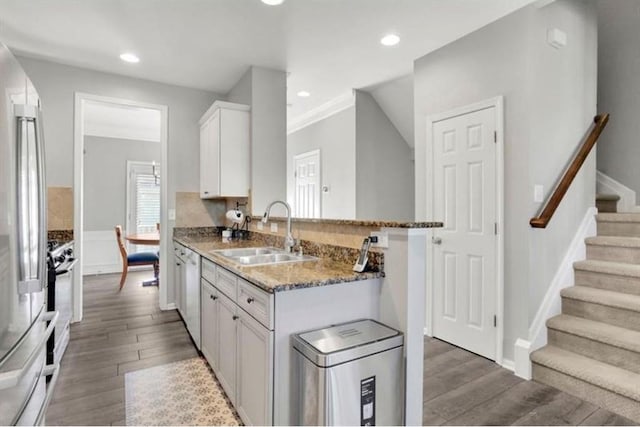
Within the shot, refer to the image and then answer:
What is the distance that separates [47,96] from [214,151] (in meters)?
1.77

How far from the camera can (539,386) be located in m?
2.30

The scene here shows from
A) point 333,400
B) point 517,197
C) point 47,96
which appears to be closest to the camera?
point 333,400

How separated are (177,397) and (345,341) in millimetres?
1376

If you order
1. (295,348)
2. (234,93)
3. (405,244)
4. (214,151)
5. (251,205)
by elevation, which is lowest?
(295,348)

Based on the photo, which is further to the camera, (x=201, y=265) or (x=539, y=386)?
(x=201, y=265)

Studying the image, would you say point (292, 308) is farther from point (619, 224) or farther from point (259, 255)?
point (619, 224)

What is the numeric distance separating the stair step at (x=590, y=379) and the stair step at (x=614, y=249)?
96 cm

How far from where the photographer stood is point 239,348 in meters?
1.86

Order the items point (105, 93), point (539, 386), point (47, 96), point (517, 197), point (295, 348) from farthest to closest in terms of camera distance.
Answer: point (105, 93) → point (47, 96) → point (517, 197) → point (539, 386) → point (295, 348)

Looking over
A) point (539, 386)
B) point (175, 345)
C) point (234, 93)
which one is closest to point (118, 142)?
point (234, 93)

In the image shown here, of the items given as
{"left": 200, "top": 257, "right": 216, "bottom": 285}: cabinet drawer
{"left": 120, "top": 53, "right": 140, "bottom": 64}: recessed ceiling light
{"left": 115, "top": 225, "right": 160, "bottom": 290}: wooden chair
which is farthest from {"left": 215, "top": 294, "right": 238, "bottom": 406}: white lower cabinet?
{"left": 115, "top": 225, "right": 160, "bottom": 290}: wooden chair

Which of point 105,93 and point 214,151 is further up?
point 105,93

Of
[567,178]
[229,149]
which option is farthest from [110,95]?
[567,178]

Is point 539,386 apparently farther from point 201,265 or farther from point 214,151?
point 214,151
